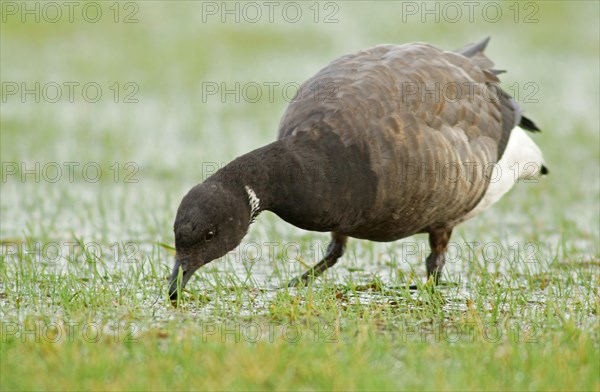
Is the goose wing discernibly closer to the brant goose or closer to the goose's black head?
the brant goose

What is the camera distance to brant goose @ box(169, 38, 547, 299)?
6.61m

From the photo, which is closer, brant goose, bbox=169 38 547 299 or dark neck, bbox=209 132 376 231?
brant goose, bbox=169 38 547 299

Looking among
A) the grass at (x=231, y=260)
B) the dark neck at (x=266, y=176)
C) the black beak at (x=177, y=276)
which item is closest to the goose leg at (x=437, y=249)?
the grass at (x=231, y=260)

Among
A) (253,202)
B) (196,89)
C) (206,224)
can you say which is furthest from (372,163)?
(196,89)

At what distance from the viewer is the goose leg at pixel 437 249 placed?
8.30 meters

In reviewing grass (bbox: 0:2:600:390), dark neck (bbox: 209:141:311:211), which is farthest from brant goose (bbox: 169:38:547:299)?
grass (bbox: 0:2:600:390)

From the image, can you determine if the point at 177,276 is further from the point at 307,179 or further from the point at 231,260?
the point at 231,260

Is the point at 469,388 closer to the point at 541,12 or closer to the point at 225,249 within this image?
the point at 225,249

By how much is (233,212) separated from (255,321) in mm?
756

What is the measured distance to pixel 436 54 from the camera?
27.7 ft

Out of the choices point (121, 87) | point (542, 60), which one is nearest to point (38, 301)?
point (121, 87)

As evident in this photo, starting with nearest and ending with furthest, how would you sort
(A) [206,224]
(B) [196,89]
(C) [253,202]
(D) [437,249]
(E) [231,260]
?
(A) [206,224]
(C) [253,202]
(D) [437,249]
(E) [231,260]
(B) [196,89]

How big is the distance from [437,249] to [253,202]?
230cm

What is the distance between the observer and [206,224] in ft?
21.0
